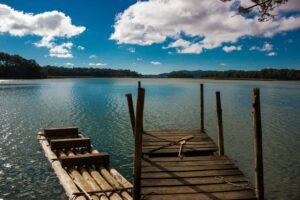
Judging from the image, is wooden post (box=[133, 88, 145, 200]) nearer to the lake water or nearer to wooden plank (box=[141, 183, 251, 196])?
wooden plank (box=[141, 183, 251, 196])

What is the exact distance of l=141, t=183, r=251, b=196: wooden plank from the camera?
9.34 metres

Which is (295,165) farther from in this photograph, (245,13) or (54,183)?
(54,183)

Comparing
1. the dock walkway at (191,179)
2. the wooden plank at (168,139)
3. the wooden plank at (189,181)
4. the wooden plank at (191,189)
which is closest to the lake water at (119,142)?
the wooden plank at (168,139)

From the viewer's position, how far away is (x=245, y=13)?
621 inches

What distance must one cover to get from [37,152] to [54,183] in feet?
20.7

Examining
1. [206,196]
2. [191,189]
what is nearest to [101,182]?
[191,189]

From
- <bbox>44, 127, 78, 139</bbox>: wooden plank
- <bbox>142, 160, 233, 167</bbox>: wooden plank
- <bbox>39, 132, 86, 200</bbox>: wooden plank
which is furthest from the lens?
<bbox>44, 127, 78, 139</bbox>: wooden plank

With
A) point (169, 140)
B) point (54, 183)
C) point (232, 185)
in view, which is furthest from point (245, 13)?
point (54, 183)

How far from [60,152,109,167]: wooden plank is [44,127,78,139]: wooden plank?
7.87 meters

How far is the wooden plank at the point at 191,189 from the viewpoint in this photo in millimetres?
9344

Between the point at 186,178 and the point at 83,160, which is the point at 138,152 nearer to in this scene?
the point at 186,178

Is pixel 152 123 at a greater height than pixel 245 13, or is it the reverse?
pixel 245 13

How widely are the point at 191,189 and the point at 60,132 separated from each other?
47.8 feet

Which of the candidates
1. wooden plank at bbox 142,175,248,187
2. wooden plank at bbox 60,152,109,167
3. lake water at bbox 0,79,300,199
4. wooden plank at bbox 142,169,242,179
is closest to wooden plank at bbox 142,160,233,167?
wooden plank at bbox 142,169,242,179
